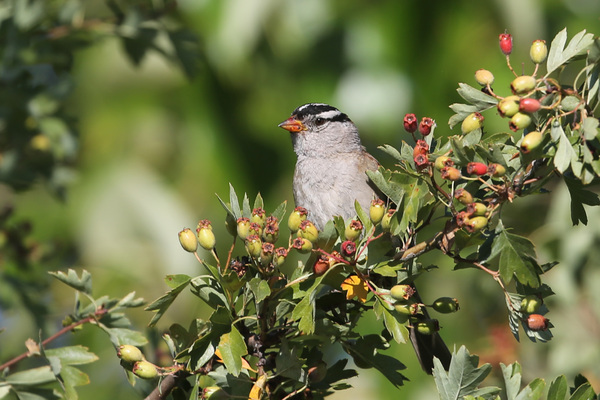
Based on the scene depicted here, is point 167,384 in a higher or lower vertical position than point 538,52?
lower

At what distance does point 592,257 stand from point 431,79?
2.43 m

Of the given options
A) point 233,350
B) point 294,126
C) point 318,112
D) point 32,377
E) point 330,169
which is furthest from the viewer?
point 318,112

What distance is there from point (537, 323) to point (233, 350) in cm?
81

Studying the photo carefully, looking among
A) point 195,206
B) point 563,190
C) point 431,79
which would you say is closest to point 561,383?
point 563,190

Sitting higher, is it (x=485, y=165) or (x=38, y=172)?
(x=38, y=172)

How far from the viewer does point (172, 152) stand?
319 inches

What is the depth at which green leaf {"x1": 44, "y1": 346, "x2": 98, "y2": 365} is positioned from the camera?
8.25 ft

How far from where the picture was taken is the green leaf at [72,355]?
2.51 m

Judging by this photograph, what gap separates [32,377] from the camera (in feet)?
8.19

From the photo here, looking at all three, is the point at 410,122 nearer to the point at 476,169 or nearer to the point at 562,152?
the point at 476,169

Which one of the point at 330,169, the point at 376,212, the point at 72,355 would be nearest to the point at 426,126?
the point at 376,212

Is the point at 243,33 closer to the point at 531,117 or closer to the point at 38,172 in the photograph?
the point at 38,172

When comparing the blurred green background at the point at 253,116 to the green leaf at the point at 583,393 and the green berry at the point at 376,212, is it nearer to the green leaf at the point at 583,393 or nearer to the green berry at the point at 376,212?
the green leaf at the point at 583,393

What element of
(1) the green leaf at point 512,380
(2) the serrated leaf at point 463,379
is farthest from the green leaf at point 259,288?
(1) the green leaf at point 512,380
